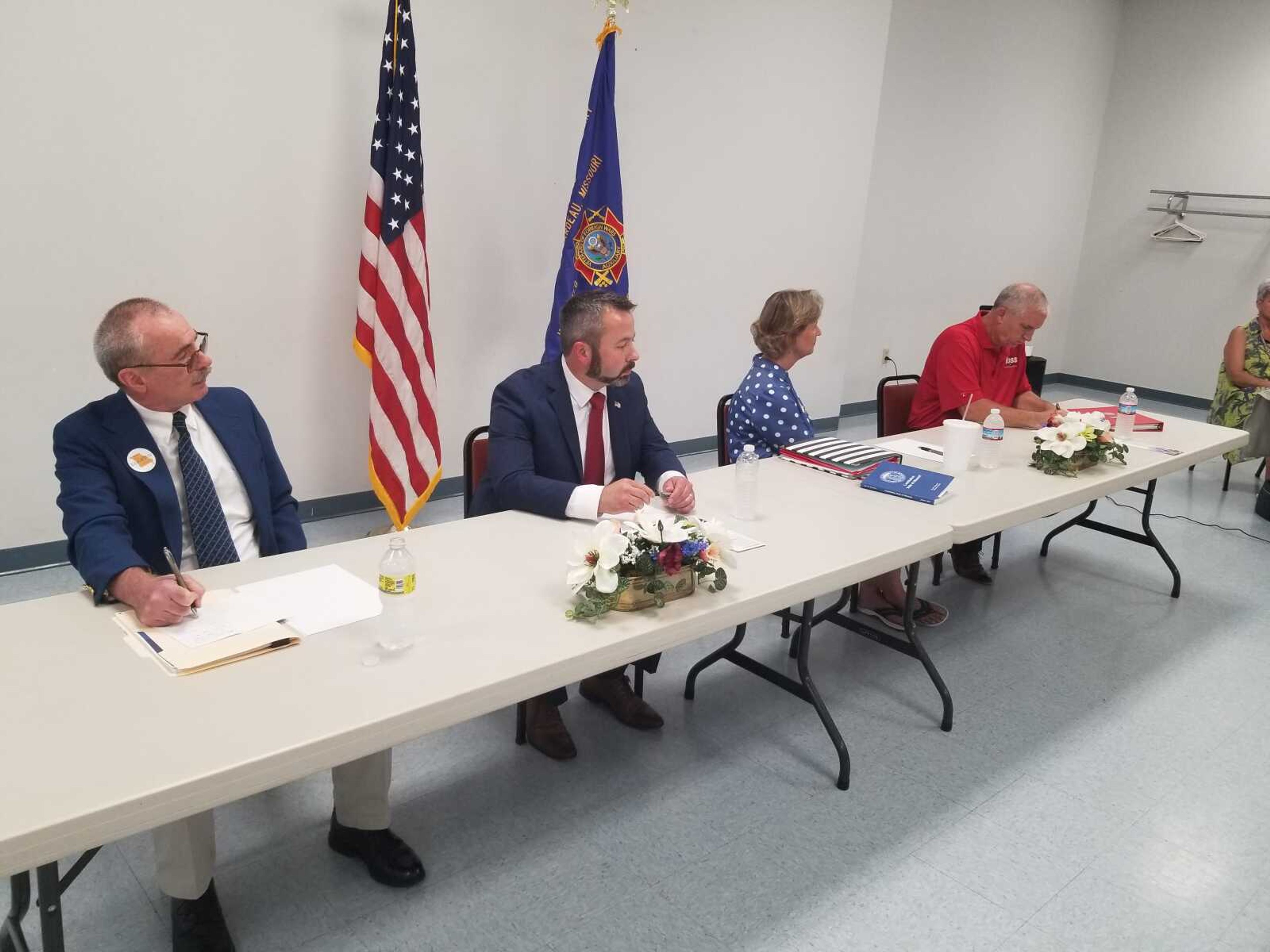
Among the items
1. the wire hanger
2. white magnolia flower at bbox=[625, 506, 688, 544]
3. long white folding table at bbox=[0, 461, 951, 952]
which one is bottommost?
long white folding table at bbox=[0, 461, 951, 952]

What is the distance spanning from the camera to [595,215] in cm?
442

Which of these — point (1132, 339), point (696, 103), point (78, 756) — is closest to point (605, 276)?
point (696, 103)

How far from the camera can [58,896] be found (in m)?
1.40

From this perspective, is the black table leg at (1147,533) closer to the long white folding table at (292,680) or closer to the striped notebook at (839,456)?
the striped notebook at (839,456)

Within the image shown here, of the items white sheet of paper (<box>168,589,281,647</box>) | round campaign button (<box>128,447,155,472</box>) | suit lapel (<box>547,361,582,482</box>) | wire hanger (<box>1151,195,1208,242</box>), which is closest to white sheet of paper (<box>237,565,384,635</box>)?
white sheet of paper (<box>168,589,281,647</box>)

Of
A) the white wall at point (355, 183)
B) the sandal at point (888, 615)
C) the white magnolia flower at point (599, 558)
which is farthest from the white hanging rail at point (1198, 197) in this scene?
the white magnolia flower at point (599, 558)

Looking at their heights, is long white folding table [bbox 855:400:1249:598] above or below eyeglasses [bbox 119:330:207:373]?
below

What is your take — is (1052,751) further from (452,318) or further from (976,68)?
(976,68)

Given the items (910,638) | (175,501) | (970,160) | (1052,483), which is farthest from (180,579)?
(970,160)

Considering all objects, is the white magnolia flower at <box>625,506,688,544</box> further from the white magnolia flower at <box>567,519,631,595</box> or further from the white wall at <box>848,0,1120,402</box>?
the white wall at <box>848,0,1120,402</box>

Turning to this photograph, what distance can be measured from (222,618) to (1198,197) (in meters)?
9.07

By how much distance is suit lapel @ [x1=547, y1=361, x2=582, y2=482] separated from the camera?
8.12 ft

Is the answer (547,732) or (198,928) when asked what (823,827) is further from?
(198,928)

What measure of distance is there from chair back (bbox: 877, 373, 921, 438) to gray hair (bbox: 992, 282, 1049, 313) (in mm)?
462
